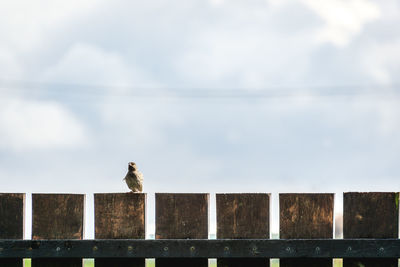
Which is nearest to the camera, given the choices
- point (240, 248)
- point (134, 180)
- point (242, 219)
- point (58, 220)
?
point (240, 248)

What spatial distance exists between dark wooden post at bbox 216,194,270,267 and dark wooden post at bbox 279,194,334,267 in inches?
4.3

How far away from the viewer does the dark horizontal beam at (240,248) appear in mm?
4016

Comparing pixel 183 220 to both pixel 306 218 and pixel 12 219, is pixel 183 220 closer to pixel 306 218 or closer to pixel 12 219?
pixel 306 218

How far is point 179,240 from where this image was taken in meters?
4.06

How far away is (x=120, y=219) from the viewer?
4223 mm

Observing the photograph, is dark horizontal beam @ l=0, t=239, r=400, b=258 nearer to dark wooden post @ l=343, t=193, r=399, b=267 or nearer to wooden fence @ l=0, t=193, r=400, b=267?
wooden fence @ l=0, t=193, r=400, b=267

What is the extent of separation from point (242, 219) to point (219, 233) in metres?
0.16

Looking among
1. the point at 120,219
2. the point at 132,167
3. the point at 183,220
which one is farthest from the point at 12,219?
the point at 132,167

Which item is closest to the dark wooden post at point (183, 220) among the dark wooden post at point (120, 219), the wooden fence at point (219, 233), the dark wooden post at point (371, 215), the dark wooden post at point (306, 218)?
the wooden fence at point (219, 233)

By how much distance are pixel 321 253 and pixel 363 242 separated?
0.25m

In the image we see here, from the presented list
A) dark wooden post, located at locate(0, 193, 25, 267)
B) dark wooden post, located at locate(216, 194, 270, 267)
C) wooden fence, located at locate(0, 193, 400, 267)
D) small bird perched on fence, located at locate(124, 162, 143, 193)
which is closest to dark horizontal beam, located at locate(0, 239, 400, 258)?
wooden fence, located at locate(0, 193, 400, 267)

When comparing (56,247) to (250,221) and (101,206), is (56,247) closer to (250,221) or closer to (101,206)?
(101,206)

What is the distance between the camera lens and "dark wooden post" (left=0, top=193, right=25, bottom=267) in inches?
169

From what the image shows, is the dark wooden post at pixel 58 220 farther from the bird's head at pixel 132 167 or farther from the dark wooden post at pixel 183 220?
the bird's head at pixel 132 167
